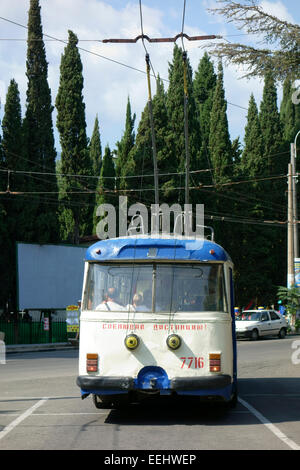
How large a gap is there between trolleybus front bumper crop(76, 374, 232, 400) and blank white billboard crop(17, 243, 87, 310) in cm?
2620

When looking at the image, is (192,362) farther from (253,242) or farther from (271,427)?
(253,242)

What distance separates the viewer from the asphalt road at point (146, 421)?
28.2 ft

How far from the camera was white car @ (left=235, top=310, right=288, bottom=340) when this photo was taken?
36719 mm

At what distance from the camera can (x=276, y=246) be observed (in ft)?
196

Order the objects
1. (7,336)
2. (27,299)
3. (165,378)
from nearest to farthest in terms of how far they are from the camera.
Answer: (165,378) < (7,336) < (27,299)

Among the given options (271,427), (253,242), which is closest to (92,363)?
(271,427)

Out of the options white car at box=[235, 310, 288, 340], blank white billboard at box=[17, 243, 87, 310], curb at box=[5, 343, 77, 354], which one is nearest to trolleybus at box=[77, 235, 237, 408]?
curb at box=[5, 343, 77, 354]

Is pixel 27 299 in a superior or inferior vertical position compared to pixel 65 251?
inferior

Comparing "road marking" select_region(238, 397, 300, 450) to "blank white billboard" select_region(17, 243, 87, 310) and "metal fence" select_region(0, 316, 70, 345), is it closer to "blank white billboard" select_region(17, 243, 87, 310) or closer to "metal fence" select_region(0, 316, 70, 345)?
"metal fence" select_region(0, 316, 70, 345)

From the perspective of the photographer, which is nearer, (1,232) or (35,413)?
(35,413)

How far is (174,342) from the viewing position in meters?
10.4
